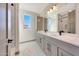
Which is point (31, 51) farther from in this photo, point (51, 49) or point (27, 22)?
point (27, 22)

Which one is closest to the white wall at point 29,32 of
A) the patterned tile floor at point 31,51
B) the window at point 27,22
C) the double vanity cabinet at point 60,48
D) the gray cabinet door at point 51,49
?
the window at point 27,22

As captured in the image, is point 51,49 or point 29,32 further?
point 29,32

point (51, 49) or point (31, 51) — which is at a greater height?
point (51, 49)

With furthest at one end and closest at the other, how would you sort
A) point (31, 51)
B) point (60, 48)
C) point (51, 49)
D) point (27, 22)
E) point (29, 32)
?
point (29, 32) → point (27, 22) → point (31, 51) → point (51, 49) → point (60, 48)

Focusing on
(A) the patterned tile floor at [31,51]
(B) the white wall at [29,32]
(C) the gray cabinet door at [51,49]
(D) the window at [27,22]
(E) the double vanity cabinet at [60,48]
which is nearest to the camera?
(E) the double vanity cabinet at [60,48]

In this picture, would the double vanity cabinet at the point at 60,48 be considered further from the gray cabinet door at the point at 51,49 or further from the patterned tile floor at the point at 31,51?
the patterned tile floor at the point at 31,51

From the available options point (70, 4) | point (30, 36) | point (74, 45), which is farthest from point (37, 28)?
point (74, 45)

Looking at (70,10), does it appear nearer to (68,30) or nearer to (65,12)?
(65,12)

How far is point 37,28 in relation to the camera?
7.05 metres

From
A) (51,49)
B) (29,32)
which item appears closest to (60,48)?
(51,49)

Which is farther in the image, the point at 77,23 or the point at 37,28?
the point at 37,28

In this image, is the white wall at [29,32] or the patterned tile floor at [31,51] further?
the white wall at [29,32]

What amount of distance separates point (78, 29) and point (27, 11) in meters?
4.87

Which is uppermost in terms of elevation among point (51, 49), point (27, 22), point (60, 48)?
point (27, 22)
